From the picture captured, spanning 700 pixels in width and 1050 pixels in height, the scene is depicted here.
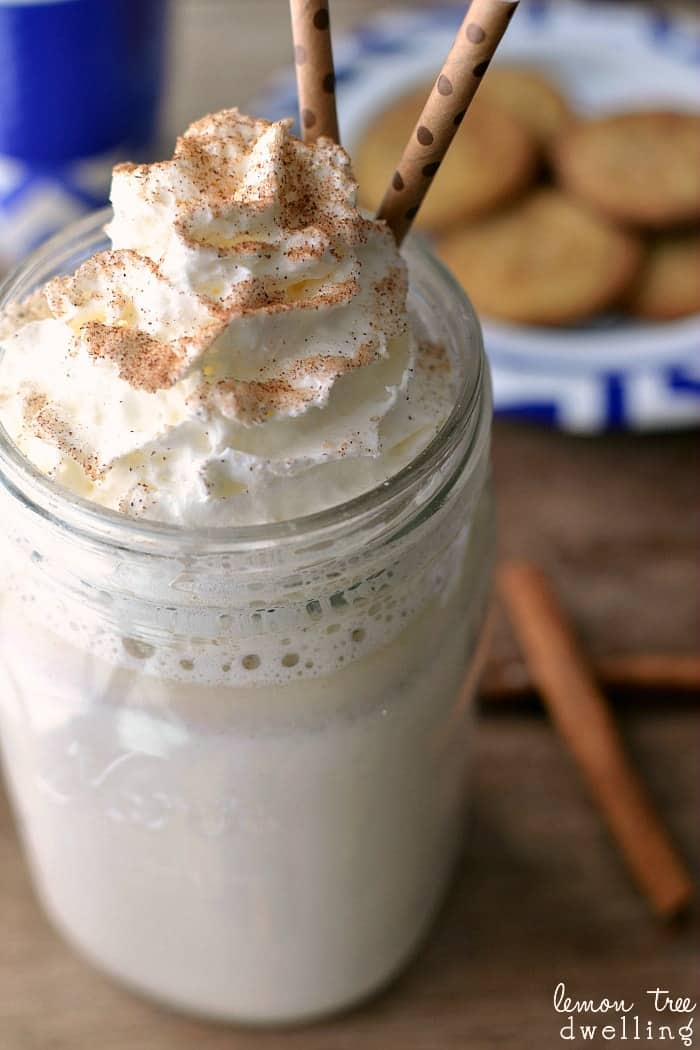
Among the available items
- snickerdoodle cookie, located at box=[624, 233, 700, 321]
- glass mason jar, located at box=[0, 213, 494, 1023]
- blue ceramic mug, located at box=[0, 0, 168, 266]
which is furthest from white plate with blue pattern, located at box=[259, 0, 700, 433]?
glass mason jar, located at box=[0, 213, 494, 1023]

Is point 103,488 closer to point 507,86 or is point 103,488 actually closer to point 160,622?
point 160,622

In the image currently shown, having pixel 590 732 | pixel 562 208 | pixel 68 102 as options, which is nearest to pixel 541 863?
pixel 590 732

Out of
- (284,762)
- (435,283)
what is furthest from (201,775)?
(435,283)

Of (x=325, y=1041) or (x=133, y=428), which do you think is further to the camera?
(x=325, y=1041)

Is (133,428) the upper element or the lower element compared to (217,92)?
upper

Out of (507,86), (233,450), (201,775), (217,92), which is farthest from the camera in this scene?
(217,92)

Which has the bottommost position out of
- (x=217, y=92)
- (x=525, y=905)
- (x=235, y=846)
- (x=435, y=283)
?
(x=525, y=905)

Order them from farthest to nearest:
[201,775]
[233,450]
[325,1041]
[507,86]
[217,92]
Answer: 1. [217,92]
2. [507,86]
3. [325,1041]
4. [201,775]
5. [233,450]
